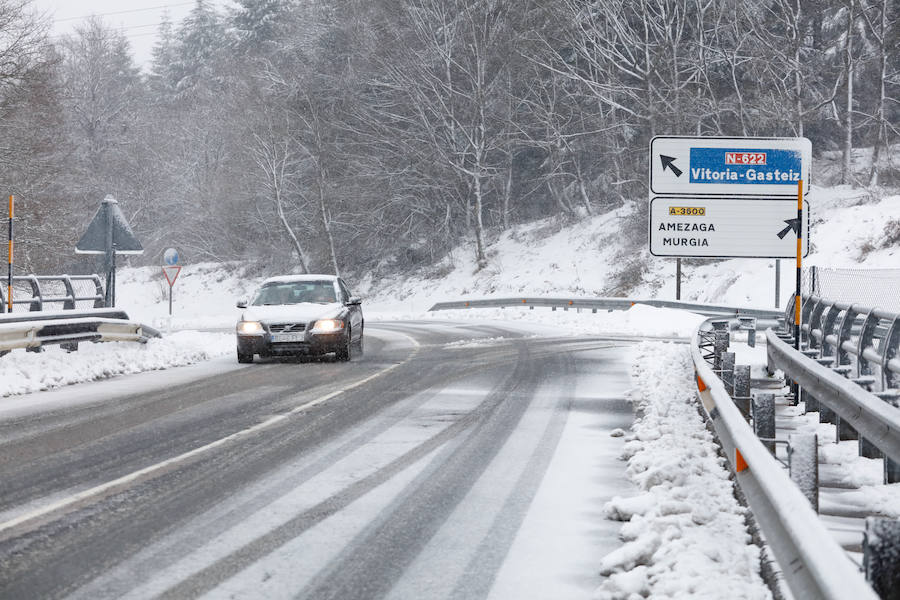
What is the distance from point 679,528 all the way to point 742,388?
13.0 feet

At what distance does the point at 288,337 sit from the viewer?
16.5 meters

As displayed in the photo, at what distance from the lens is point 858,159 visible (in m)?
45.4

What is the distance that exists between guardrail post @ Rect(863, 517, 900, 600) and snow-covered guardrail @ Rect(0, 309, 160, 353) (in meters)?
12.8

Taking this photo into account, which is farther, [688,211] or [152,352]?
[688,211]

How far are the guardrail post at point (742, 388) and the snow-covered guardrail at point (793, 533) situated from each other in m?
3.43

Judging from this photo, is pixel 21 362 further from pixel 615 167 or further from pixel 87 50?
pixel 87 50

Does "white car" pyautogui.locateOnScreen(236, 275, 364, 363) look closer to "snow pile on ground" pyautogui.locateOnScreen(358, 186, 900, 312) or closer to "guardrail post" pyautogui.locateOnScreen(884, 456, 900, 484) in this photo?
"guardrail post" pyautogui.locateOnScreen(884, 456, 900, 484)

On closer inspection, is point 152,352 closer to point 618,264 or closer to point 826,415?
point 826,415

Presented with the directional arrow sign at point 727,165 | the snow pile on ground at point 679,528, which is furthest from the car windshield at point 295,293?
the snow pile on ground at point 679,528

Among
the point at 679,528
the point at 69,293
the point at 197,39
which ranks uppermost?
the point at 197,39

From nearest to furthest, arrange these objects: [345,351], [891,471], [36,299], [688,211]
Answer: [891,471] < [345,351] < [36,299] < [688,211]

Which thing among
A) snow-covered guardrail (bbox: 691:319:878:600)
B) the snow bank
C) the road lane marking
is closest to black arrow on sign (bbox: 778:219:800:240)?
the snow bank

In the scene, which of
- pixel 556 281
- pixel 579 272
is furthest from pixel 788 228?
pixel 556 281

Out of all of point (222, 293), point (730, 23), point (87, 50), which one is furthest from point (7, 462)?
point (87, 50)
